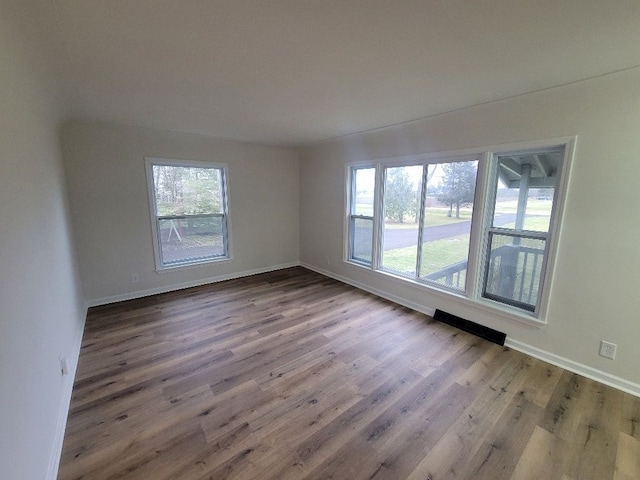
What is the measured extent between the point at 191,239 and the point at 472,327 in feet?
13.7

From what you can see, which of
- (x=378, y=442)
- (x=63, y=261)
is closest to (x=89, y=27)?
(x=63, y=261)

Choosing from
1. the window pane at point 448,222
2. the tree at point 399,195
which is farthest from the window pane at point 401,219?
the window pane at point 448,222

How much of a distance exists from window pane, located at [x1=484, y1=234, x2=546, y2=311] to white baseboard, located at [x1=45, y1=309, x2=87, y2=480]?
12.1ft

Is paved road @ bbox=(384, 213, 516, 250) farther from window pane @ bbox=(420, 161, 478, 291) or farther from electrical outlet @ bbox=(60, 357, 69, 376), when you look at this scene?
electrical outlet @ bbox=(60, 357, 69, 376)

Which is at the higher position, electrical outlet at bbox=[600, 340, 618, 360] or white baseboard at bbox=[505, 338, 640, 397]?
electrical outlet at bbox=[600, 340, 618, 360]

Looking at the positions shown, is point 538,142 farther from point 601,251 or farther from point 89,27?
point 89,27

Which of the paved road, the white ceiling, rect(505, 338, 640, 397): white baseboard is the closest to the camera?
the white ceiling

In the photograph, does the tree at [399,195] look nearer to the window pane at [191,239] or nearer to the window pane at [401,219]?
the window pane at [401,219]

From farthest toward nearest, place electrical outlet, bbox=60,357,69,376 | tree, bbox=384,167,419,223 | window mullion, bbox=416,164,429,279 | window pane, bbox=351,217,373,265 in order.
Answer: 1. window pane, bbox=351,217,373,265
2. tree, bbox=384,167,419,223
3. window mullion, bbox=416,164,429,279
4. electrical outlet, bbox=60,357,69,376

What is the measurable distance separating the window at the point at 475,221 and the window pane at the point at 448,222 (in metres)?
0.01

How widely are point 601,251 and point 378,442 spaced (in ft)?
7.51

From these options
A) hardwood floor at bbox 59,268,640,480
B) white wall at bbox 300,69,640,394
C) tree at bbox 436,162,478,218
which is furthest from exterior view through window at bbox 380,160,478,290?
hardwood floor at bbox 59,268,640,480

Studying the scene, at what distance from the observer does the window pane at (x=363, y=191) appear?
13.5ft

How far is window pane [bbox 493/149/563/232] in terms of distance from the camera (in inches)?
96.7
